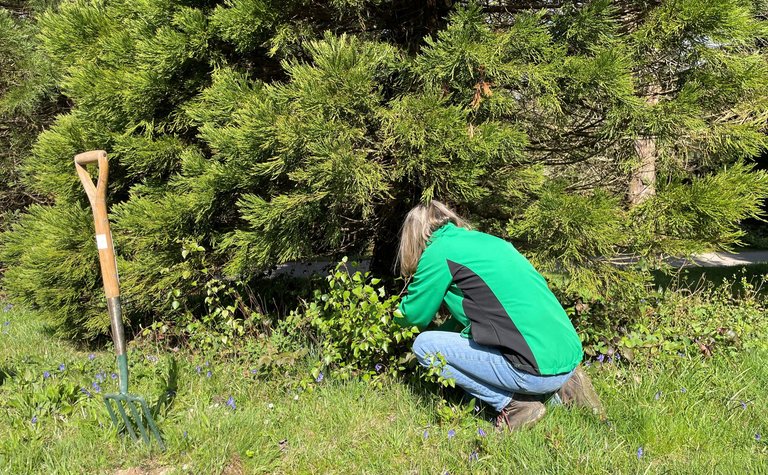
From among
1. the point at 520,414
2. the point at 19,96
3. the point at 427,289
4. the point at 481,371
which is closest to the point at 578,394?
the point at 520,414

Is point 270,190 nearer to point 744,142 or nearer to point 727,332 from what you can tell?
point 744,142

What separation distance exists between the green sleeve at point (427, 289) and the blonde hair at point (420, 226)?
9 cm

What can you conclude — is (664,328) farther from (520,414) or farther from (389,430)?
(389,430)

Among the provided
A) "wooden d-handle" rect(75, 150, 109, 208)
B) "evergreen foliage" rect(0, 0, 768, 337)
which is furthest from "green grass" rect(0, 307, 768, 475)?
"wooden d-handle" rect(75, 150, 109, 208)

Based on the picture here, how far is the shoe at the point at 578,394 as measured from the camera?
272 centimetres

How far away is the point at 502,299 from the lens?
250 centimetres

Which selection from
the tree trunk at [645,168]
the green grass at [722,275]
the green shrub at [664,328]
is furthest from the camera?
A: the green grass at [722,275]

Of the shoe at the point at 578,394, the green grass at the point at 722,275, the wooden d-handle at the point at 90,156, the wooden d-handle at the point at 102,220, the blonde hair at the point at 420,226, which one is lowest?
the green grass at the point at 722,275

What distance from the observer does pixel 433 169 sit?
2.85 meters

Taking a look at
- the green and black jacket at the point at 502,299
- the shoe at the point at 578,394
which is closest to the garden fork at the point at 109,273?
the green and black jacket at the point at 502,299

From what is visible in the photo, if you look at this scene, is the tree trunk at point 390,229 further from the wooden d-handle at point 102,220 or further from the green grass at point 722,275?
the green grass at point 722,275

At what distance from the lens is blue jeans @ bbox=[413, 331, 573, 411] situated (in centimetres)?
253

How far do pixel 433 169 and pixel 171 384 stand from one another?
207cm

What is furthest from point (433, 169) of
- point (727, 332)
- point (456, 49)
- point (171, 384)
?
point (727, 332)
